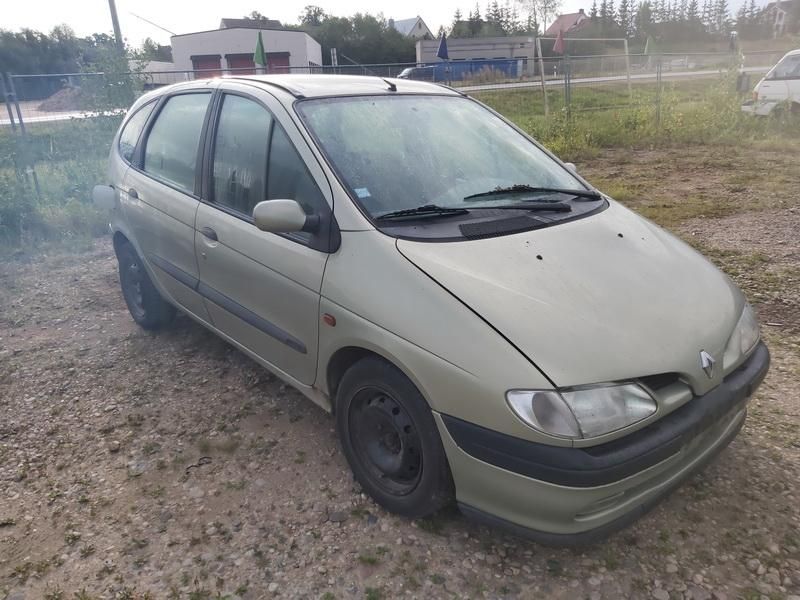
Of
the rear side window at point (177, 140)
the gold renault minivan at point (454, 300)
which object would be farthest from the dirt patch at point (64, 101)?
the gold renault minivan at point (454, 300)

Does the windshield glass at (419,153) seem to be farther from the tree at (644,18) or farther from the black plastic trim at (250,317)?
the tree at (644,18)

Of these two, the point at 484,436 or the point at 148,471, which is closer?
the point at 484,436

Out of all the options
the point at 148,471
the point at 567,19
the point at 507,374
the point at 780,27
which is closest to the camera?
the point at 507,374

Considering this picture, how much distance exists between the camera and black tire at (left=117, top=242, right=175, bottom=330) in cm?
418

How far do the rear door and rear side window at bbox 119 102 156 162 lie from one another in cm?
14

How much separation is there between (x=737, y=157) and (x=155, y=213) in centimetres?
1017

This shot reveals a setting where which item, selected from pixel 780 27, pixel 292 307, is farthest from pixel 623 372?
pixel 780 27

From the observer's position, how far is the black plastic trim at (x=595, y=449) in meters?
1.84

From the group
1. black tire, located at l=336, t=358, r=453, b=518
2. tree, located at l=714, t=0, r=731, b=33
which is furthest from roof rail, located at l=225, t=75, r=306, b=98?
tree, located at l=714, t=0, r=731, b=33

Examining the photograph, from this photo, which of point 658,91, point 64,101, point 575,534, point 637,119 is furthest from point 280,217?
point 658,91

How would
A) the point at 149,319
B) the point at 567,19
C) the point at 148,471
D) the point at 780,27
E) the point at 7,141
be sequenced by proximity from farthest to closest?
the point at 567,19
the point at 780,27
the point at 7,141
the point at 149,319
the point at 148,471

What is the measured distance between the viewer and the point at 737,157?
403 inches

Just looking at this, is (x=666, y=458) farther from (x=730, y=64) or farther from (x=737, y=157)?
(x=730, y=64)

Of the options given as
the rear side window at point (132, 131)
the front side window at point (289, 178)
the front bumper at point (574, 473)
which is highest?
the rear side window at point (132, 131)
